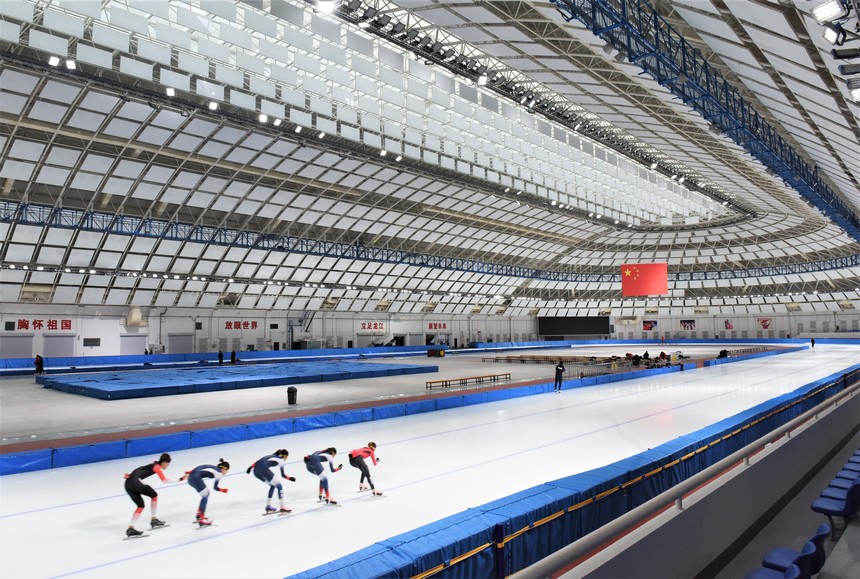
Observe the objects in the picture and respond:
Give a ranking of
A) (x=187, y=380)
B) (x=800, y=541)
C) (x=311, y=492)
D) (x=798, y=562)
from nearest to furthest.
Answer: (x=798, y=562)
(x=800, y=541)
(x=311, y=492)
(x=187, y=380)

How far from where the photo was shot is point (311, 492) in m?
10.8

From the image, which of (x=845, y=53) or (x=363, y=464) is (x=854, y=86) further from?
(x=363, y=464)

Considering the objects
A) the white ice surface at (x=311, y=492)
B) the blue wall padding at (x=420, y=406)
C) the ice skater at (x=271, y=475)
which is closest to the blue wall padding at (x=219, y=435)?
the white ice surface at (x=311, y=492)

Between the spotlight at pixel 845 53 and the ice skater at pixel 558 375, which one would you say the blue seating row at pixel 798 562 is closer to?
the spotlight at pixel 845 53

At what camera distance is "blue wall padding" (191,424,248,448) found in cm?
1522

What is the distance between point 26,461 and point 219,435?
14.7 ft

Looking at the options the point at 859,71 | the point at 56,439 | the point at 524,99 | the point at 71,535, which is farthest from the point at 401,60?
the point at 71,535

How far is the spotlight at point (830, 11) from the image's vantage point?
385 inches

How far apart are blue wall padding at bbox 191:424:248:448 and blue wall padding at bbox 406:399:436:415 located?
627 cm

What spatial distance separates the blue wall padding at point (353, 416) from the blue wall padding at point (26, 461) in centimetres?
783

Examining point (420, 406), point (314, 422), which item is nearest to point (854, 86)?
point (420, 406)

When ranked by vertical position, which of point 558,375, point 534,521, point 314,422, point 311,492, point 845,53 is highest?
point 845,53

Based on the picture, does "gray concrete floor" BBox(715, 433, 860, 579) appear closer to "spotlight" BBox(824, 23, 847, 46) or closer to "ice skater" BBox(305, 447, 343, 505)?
"ice skater" BBox(305, 447, 343, 505)

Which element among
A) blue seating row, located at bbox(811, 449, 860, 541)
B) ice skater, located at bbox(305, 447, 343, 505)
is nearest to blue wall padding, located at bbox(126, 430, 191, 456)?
ice skater, located at bbox(305, 447, 343, 505)
